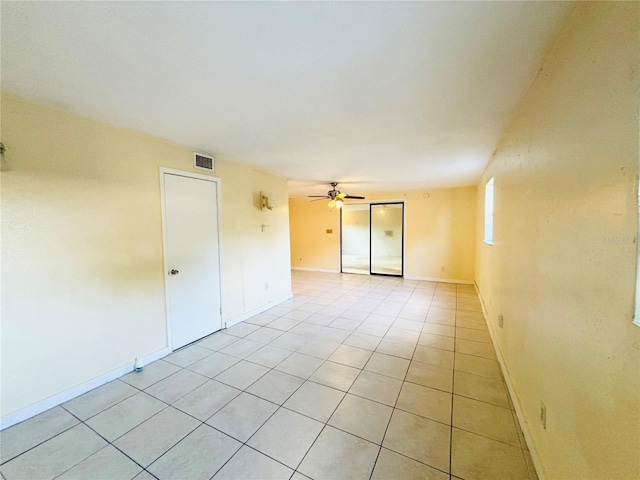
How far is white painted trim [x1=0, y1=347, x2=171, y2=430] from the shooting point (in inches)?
70.9

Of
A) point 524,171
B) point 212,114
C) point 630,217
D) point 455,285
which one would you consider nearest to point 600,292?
point 630,217

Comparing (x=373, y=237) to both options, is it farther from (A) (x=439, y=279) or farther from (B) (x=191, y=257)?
(B) (x=191, y=257)

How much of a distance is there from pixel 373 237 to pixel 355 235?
0.60 metres

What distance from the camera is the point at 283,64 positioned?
145 cm

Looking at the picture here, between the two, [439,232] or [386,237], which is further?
[386,237]

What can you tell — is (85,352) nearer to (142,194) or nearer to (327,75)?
(142,194)

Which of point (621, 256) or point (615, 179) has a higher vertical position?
point (615, 179)

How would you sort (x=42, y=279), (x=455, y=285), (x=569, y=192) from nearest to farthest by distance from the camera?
1. (x=569, y=192)
2. (x=42, y=279)
3. (x=455, y=285)

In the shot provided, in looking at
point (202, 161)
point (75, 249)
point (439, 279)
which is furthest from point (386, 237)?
point (75, 249)

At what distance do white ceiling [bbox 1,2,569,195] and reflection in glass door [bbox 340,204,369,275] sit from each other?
15.6 ft

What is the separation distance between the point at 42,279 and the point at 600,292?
327cm

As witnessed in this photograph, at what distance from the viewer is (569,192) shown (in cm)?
110

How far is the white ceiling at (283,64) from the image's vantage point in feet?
3.64

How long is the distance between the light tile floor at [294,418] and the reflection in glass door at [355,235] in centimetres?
442
